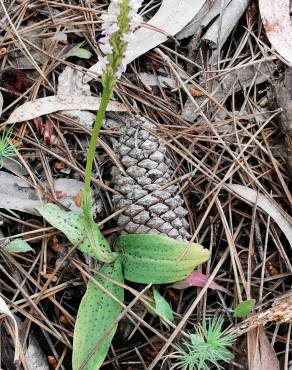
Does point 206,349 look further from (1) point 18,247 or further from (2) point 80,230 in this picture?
(1) point 18,247

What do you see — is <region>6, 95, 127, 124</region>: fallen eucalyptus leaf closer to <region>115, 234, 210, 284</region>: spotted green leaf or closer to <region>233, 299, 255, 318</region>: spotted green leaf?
<region>115, 234, 210, 284</region>: spotted green leaf

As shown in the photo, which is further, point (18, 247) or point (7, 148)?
point (7, 148)

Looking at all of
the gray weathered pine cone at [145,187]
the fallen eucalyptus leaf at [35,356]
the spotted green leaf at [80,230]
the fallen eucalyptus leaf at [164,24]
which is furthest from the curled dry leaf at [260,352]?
the fallen eucalyptus leaf at [164,24]

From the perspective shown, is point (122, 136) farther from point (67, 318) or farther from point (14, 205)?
point (67, 318)

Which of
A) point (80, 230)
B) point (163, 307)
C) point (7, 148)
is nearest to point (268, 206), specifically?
point (163, 307)

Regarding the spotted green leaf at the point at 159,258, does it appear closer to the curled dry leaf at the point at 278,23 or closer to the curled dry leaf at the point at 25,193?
the curled dry leaf at the point at 25,193
